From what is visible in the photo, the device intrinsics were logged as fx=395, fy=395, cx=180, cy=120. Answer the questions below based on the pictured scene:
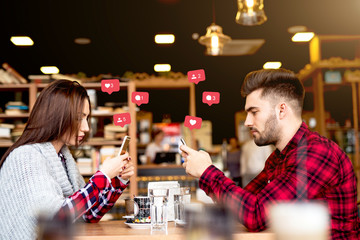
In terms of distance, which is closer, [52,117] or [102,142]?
[52,117]

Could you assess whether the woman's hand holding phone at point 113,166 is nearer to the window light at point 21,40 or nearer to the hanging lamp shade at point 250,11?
the hanging lamp shade at point 250,11

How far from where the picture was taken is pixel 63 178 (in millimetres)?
2012

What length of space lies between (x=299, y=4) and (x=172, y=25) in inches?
86.0

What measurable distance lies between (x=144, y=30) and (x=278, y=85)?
17.6ft

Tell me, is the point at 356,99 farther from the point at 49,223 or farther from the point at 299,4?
the point at 49,223

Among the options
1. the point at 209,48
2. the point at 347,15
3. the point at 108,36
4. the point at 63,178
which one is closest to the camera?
the point at 63,178

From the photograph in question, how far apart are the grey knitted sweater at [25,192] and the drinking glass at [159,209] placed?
16.1 inches

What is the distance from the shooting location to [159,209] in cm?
183

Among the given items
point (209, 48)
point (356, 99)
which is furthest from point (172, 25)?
point (356, 99)

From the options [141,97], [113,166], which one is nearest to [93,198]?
[113,166]

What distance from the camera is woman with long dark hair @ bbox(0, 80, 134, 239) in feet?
5.78

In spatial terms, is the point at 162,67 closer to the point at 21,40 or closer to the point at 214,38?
the point at 21,40

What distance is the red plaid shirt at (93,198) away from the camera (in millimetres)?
1761

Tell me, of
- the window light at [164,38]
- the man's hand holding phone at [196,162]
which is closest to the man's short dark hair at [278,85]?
the man's hand holding phone at [196,162]
